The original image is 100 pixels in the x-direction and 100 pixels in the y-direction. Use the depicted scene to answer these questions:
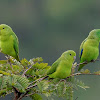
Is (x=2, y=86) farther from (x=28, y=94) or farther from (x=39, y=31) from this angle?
(x=39, y=31)

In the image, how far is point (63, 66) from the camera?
11.2 feet

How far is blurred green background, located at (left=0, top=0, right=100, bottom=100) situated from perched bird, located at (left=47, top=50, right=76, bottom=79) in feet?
72.5

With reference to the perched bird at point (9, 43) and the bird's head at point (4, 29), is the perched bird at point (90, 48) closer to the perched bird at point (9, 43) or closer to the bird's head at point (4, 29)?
the perched bird at point (9, 43)

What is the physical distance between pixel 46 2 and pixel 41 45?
715 inches

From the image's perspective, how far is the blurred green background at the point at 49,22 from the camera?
32.6 metres

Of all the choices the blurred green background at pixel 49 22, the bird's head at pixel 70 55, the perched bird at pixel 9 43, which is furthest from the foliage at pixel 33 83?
the blurred green background at pixel 49 22

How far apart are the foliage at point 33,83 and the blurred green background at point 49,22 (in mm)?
22311

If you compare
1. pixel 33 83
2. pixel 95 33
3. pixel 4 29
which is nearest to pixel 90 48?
pixel 95 33

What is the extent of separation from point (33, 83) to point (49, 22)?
39957 mm

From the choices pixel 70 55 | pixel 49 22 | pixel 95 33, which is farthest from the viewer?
pixel 49 22

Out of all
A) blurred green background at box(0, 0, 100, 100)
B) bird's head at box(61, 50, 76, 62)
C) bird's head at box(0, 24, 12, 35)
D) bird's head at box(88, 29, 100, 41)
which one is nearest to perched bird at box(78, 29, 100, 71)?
bird's head at box(88, 29, 100, 41)

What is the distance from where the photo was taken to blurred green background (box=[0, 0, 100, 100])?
32.6m

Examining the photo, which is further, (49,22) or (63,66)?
(49,22)

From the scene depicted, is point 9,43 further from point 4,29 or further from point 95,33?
point 95,33
